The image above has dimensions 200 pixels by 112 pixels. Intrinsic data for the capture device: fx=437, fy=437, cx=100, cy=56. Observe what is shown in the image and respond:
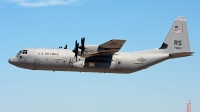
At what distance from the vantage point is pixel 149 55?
167ft

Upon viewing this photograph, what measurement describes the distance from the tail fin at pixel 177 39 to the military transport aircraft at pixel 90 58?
1.48 metres

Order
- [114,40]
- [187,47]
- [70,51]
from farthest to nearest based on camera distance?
[187,47] → [70,51] → [114,40]

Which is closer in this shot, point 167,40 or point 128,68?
point 128,68

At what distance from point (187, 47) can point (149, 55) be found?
16.8 feet

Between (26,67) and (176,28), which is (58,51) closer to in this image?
(26,67)

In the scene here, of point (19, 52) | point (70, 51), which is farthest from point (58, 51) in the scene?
point (19, 52)

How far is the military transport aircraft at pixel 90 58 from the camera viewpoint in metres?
47.6

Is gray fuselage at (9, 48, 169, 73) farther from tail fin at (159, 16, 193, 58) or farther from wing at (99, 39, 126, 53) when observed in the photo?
tail fin at (159, 16, 193, 58)

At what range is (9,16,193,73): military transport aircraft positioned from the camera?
47625 millimetres

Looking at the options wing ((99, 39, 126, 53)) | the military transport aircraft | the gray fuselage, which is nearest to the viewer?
wing ((99, 39, 126, 53))

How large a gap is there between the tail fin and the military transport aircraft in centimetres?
148

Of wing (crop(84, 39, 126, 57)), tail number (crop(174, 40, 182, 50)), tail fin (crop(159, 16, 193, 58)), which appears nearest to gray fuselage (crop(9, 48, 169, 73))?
wing (crop(84, 39, 126, 57))

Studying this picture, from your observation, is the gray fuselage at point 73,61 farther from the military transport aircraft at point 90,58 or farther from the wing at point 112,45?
the wing at point 112,45

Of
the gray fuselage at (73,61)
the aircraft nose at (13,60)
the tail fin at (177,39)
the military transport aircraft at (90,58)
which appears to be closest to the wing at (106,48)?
the military transport aircraft at (90,58)
